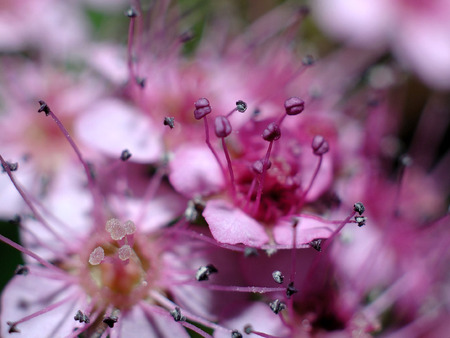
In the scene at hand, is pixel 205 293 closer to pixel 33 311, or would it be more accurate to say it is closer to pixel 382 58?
pixel 33 311

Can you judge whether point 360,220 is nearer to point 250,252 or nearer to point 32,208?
point 250,252

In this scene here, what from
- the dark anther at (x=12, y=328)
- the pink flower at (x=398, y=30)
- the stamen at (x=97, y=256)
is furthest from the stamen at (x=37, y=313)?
the pink flower at (x=398, y=30)

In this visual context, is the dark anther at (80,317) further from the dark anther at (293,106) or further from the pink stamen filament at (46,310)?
the dark anther at (293,106)

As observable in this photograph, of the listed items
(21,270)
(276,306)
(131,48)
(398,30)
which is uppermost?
(398,30)

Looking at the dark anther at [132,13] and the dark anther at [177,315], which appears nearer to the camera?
the dark anther at [177,315]

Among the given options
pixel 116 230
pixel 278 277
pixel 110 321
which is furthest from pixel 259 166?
pixel 110 321

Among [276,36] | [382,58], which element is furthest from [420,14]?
[276,36]
